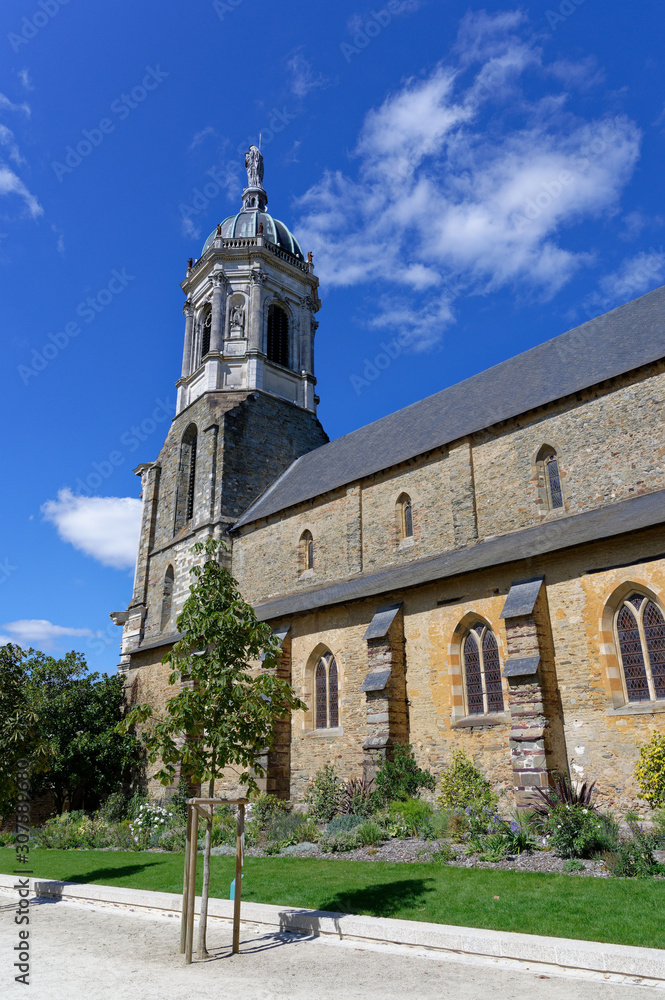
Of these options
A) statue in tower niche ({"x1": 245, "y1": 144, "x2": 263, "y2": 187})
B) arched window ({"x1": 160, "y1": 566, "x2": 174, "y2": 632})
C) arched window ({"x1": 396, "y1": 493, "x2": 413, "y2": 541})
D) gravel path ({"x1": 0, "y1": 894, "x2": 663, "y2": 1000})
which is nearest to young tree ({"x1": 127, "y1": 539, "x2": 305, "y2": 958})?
gravel path ({"x1": 0, "y1": 894, "x2": 663, "y2": 1000})

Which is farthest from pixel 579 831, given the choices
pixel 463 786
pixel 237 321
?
pixel 237 321

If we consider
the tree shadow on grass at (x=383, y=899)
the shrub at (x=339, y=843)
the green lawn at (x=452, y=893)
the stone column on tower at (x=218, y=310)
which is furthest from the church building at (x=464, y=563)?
the tree shadow on grass at (x=383, y=899)

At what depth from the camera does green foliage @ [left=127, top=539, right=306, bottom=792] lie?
25.6 feet

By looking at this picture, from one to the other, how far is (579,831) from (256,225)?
34112 mm

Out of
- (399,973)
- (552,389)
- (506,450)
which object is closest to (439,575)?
(506,450)

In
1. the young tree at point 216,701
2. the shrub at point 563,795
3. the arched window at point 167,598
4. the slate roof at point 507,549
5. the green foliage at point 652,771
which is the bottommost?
the shrub at point 563,795

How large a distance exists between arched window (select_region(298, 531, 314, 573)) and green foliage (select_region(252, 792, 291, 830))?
27.6 feet

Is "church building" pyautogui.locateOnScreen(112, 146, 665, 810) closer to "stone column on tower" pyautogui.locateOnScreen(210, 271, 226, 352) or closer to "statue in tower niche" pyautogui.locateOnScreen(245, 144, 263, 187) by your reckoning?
"stone column on tower" pyautogui.locateOnScreen(210, 271, 226, 352)

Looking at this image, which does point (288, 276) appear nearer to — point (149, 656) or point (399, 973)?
point (149, 656)

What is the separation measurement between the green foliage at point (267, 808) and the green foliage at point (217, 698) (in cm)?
952

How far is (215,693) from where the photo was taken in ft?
25.8

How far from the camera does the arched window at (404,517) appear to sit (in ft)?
70.1

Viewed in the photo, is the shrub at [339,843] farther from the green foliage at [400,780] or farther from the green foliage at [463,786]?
the green foliage at [463,786]

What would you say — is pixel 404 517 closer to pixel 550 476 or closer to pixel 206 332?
pixel 550 476
